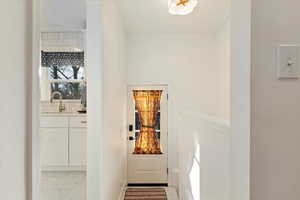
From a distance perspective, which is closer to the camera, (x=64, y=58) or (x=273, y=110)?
(x=273, y=110)

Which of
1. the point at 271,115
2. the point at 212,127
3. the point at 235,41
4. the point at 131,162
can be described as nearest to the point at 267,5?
the point at 235,41

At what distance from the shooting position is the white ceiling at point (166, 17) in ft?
12.4

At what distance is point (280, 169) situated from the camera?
3.32 ft

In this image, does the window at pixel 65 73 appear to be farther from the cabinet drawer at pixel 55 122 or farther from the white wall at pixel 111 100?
the white wall at pixel 111 100

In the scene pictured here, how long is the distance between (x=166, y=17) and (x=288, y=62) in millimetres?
3522

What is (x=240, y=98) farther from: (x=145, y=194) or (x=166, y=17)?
(x=145, y=194)

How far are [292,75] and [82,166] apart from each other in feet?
14.2

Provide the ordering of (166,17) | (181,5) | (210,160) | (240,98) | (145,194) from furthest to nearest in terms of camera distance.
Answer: (145,194)
(166,17)
(181,5)
(210,160)
(240,98)

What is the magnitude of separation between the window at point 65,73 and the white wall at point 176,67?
41.1 inches

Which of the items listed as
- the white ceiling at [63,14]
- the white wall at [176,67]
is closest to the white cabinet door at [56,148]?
the white wall at [176,67]

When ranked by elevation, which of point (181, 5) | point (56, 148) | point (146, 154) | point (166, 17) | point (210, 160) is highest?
point (166, 17)

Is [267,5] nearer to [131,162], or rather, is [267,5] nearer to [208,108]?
[208,108]

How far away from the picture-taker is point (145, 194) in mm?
4660

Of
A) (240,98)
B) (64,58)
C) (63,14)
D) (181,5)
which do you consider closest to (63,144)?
(64,58)
